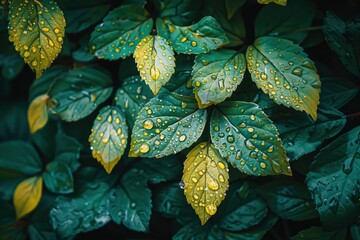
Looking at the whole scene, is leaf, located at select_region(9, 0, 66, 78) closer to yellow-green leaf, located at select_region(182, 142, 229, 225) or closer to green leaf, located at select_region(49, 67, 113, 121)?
green leaf, located at select_region(49, 67, 113, 121)

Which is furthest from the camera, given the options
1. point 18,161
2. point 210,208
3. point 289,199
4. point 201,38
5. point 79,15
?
point 18,161

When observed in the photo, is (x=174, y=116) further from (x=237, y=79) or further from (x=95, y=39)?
(x=95, y=39)

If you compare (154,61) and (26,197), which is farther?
(26,197)

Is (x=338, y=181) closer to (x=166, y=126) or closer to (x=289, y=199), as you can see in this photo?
(x=289, y=199)

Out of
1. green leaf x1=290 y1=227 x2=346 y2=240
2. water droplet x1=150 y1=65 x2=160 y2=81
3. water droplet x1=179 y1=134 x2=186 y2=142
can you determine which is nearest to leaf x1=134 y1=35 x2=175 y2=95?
water droplet x1=150 y1=65 x2=160 y2=81

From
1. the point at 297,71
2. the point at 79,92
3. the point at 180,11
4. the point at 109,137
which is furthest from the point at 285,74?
the point at 79,92
